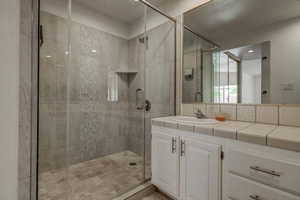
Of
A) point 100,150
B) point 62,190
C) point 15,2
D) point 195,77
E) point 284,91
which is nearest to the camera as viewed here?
point 15,2

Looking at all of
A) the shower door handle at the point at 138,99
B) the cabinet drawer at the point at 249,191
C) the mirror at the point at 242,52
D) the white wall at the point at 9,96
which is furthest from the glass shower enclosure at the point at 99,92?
the cabinet drawer at the point at 249,191

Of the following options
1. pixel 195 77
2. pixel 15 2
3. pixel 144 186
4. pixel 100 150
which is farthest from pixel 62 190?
pixel 195 77

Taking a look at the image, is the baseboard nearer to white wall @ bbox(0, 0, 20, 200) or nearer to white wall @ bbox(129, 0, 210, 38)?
white wall @ bbox(0, 0, 20, 200)

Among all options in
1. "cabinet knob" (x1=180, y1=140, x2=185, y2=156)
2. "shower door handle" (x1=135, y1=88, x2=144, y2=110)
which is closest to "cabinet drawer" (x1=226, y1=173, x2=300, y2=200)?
"cabinet knob" (x1=180, y1=140, x2=185, y2=156)

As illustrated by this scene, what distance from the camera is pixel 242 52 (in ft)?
4.66

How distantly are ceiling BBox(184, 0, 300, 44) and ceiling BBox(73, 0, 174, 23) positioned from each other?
0.70 metres

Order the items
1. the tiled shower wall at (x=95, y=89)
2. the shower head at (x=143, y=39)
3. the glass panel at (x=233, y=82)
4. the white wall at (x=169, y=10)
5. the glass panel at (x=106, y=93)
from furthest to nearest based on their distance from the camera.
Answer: the shower head at (x=143, y=39)
the glass panel at (x=106, y=93)
the white wall at (x=169, y=10)
the glass panel at (x=233, y=82)
the tiled shower wall at (x=95, y=89)

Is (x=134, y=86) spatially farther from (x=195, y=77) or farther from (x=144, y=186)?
(x=144, y=186)

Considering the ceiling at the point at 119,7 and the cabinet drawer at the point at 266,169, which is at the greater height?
the ceiling at the point at 119,7

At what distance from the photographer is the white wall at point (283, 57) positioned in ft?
3.73

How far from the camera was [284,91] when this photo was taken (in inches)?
46.8

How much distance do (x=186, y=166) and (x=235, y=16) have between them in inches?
59.8

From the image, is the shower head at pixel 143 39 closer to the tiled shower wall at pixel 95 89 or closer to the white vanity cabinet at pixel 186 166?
the tiled shower wall at pixel 95 89

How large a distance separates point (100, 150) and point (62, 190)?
3.20 feet
